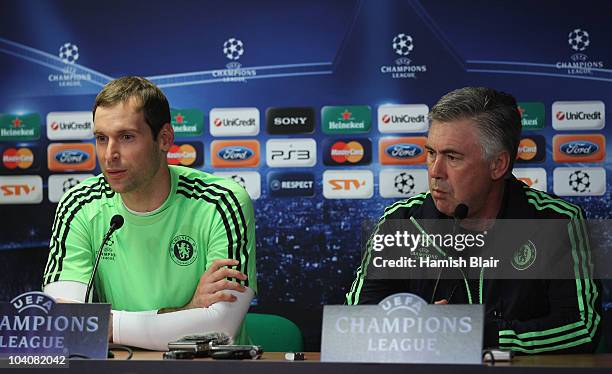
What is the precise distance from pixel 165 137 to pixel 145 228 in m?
0.31

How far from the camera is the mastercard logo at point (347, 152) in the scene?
416 centimetres

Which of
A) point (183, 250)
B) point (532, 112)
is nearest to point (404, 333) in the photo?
point (183, 250)

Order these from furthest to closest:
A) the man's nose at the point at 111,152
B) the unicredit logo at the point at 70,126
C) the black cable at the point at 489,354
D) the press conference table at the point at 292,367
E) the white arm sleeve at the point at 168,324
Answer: the unicredit logo at the point at 70,126
the man's nose at the point at 111,152
the white arm sleeve at the point at 168,324
the black cable at the point at 489,354
the press conference table at the point at 292,367

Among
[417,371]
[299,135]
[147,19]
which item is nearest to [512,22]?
[299,135]

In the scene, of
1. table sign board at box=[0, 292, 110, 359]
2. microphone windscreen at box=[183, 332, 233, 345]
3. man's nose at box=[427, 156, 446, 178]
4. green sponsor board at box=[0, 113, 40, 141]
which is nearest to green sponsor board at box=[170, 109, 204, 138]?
green sponsor board at box=[0, 113, 40, 141]

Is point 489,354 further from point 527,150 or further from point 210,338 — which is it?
point 527,150

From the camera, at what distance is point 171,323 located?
246 centimetres

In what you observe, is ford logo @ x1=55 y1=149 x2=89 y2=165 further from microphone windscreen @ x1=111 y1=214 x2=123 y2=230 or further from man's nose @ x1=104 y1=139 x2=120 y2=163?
microphone windscreen @ x1=111 y1=214 x2=123 y2=230

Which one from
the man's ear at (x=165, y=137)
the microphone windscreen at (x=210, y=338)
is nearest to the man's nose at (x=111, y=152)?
the man's ear at (x=165, y=137)

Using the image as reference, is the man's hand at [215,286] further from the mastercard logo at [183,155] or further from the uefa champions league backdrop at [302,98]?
the mastercard logo at [183,155]

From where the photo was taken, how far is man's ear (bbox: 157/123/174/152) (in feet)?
9.23

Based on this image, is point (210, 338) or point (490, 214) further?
point (490, 214)

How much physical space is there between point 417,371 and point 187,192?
4.33ft

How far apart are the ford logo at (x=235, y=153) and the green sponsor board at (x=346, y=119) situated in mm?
394
